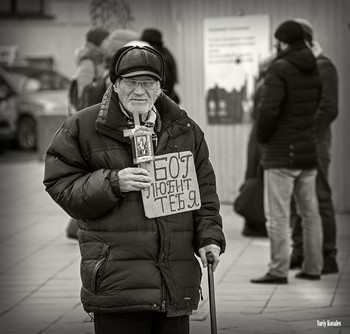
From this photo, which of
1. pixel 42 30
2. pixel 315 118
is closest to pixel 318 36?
pixel 315 118

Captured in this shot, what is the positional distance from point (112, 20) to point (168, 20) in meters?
0.64

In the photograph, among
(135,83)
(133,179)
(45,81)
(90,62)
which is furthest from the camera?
(45,81)

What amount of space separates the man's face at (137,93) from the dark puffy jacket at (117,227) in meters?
0.06

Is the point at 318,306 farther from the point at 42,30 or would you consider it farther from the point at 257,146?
the point at 42,30

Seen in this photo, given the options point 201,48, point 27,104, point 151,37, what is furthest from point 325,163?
point 27,104

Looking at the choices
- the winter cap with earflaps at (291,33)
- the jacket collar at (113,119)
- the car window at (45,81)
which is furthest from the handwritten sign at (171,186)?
the car window at (45,81)

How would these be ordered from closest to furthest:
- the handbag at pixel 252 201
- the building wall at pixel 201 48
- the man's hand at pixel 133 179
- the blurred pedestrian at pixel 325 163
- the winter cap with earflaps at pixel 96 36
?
the man's hand at pixel 133 179 < the blurred pedestrian at pixel 325 163 < the winter cap with earflaps at pixel 96 36 < the handbag at pixel 252 201 < the building wall at pixel 201 48

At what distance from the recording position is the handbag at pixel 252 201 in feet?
30.8

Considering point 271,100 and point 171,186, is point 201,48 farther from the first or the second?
point 171,186

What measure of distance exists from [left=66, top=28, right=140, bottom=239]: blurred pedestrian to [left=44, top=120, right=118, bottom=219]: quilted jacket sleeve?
11.9 feet

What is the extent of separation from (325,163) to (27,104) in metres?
14.6

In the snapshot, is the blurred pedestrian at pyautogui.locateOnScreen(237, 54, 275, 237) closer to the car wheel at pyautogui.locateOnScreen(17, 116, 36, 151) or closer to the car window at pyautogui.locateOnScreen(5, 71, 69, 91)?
the car wheel at pyautogui.locateOnScreen(17, 116, 36, 151)

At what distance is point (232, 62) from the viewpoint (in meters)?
11.3

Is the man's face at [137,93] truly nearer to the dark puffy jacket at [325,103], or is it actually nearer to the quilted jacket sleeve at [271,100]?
the quilted jacket sleeve at [271,100]
